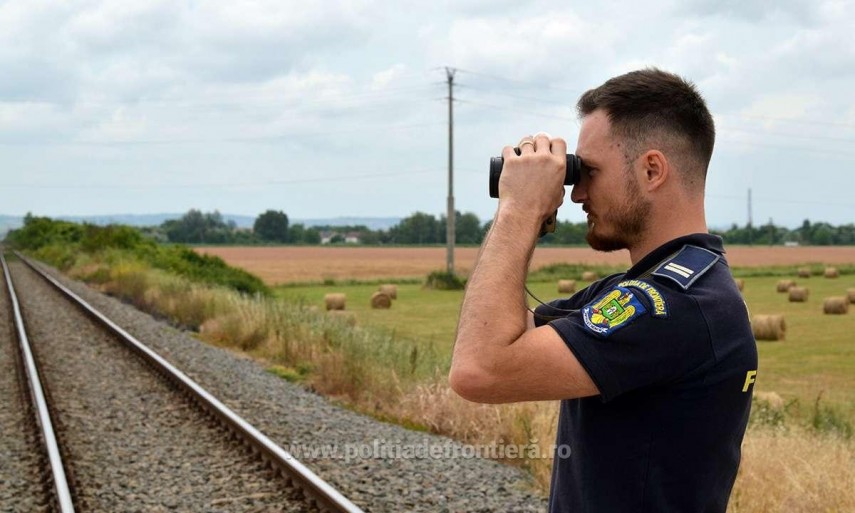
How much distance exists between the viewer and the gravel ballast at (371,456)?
5.90 meters

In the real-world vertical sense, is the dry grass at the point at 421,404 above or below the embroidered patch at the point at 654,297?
below

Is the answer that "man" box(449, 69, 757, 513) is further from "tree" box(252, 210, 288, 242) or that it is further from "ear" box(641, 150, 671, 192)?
"tree" box(252, 210, 288, 242)

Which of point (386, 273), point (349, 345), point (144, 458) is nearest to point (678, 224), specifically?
point (144, 458)

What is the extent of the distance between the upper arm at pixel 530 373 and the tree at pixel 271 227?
132m

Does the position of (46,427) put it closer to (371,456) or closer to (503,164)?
(371,456)

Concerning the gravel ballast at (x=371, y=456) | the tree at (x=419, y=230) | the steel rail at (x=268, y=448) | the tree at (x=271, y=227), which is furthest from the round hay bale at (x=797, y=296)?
the tree at (x=271, y=227)

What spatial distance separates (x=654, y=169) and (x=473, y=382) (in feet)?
1.71

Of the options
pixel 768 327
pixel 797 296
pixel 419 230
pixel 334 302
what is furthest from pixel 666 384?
pixel 419 230

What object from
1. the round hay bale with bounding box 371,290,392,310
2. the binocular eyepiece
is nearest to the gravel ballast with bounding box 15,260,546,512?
the binocular eyepiece

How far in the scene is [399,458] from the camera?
7.03 metres

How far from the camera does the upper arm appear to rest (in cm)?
162

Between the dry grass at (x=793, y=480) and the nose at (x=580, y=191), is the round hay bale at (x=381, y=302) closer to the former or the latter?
the dry grass at (x=793, y=480)

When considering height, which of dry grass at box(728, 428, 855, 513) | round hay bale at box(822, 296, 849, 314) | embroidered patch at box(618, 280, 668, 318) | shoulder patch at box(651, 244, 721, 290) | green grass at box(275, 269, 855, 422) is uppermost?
shoulder patch at box(651, 244, 721, 290)

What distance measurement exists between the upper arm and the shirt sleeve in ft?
0.11
